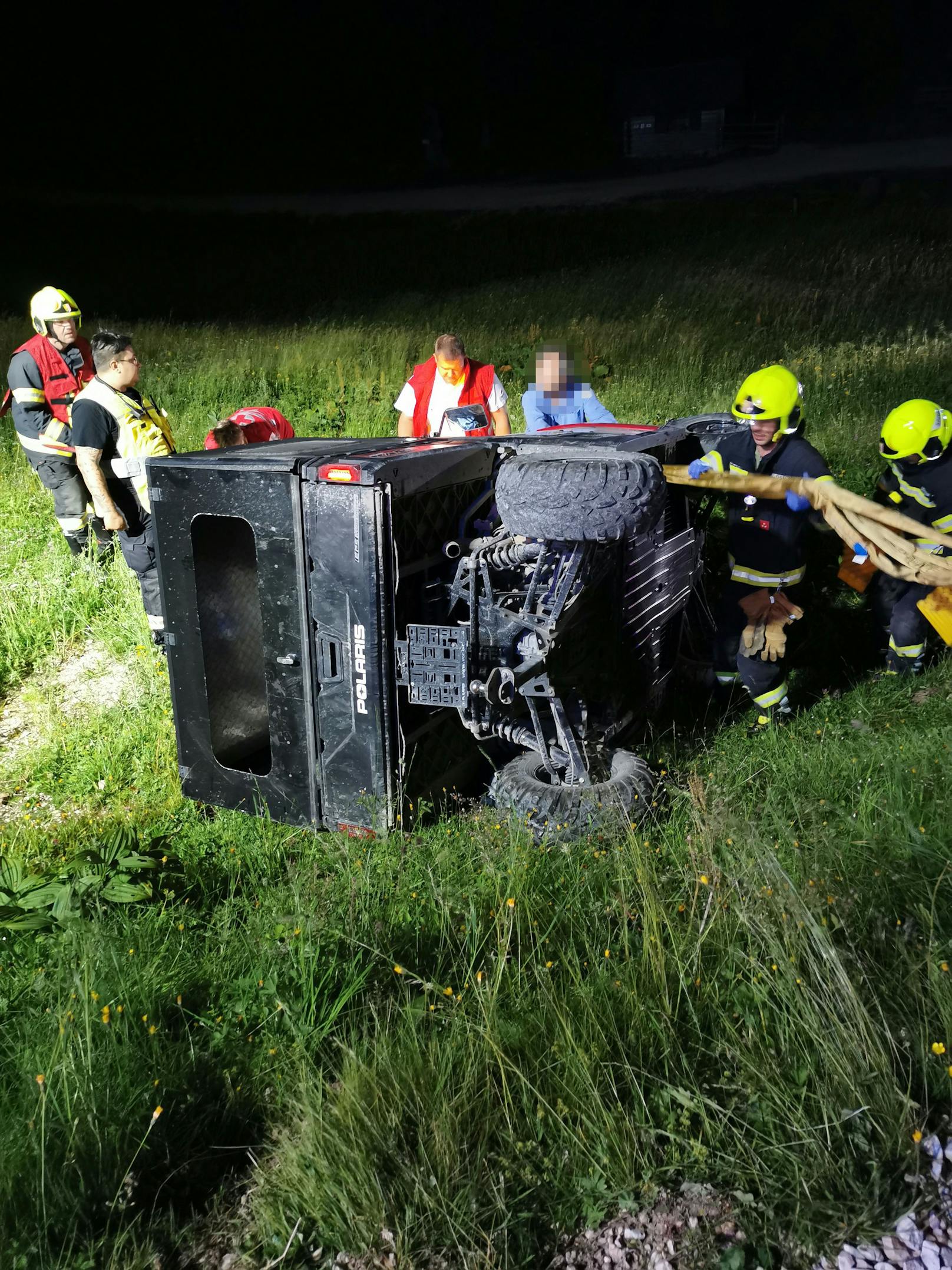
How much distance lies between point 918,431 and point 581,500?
8.62 feet

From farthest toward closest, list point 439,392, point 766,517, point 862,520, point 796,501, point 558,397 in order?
point 439,392, point 558,397, point 766,517, point 796,501, point 862,520

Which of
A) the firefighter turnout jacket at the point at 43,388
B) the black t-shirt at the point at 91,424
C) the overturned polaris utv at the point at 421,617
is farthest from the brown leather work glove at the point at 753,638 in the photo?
the firefighter turnout jacket at the point at 43,388

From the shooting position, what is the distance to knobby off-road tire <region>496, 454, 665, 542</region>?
125 inches

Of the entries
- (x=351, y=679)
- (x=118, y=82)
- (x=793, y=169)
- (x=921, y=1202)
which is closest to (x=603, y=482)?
(x=351, y=679)

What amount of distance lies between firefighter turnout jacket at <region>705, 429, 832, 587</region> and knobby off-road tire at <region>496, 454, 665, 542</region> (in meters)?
1.53

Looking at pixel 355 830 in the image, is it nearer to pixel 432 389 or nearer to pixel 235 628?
pixel 235 628

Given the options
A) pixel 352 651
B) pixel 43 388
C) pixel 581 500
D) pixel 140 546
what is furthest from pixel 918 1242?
→ pixel 43 388

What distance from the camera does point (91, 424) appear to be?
5.17 m

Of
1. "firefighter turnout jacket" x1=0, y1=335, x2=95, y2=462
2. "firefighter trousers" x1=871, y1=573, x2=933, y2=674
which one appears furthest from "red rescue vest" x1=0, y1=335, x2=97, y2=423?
"firefighter trousers" x1=871, y1=573, x2=933, y2=674

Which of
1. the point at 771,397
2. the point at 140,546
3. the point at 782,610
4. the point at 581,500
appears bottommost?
the point at 782,610

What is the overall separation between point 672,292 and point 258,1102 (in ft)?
42.0

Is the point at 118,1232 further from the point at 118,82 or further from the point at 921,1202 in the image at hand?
the point at 118,82

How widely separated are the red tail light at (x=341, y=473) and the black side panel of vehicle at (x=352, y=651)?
0.03 m

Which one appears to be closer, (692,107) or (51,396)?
(51,396)
